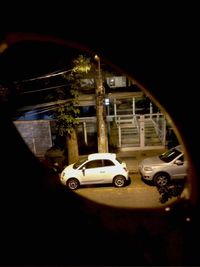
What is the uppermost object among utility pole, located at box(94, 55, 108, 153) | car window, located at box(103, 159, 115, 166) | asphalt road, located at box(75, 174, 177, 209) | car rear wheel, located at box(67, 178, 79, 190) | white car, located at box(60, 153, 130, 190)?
utility pole, located at box(94, 55, 108, 153)

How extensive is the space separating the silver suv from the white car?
3.36 feet

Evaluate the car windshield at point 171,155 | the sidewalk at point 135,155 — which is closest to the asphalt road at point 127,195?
the car windshield at point 171,155

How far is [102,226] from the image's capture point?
5457 millimetres

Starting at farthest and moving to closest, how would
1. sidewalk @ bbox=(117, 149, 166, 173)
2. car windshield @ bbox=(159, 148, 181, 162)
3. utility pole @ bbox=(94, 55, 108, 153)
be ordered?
sidewalk @ bbox=(117, 149, 166, 173) < utility pole @ bbox=(94, 55, 108, 153) < car windshield @ bbox=(159, 148, 181, 162)

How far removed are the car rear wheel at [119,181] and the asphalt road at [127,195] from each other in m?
0.20

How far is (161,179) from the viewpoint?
11273mm

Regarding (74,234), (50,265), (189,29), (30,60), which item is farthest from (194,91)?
(30,60)

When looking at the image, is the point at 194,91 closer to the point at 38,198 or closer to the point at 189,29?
the point at 189,29

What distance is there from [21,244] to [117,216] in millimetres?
2044

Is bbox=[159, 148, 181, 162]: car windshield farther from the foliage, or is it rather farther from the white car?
the foliage

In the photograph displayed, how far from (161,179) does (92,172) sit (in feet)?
9.97

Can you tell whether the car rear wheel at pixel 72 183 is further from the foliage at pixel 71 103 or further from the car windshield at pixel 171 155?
the car windshield at pixel 171 155

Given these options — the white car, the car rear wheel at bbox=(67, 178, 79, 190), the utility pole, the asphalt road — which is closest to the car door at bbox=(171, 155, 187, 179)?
the asphalt road

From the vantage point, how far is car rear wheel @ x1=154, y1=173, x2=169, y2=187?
1123cm
